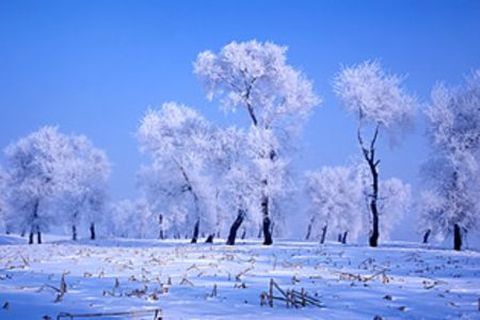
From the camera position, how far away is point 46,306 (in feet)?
21.6

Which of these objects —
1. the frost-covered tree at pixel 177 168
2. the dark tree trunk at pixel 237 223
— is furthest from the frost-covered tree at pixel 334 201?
the dark tree trunk at pixel 237 223

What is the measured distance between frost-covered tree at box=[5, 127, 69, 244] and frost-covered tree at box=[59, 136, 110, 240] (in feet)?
3.86

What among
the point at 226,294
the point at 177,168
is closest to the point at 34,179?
the point at 177,168

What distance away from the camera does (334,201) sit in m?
71.6

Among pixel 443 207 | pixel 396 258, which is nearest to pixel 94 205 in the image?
pixel 443 207

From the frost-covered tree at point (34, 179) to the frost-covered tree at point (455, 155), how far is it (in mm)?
41522

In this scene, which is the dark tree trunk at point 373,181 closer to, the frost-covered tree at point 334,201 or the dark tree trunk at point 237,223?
the dark tree trunk at point 237,223

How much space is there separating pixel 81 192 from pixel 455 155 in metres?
43.2

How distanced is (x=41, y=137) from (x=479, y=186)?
4795cm

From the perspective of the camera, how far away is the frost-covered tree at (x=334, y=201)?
71188mm

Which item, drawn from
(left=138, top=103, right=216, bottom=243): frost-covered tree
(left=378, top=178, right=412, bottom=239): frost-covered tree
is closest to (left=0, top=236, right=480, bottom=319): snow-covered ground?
(left=138, top=103, right=216, bottom=243): frost-covered tree

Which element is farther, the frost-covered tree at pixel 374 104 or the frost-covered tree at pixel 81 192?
the frost-covered tree at pixel 81 192

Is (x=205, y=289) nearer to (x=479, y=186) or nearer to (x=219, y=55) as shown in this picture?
(x=219, y=55)

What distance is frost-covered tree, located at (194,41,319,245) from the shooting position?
28.5 m
